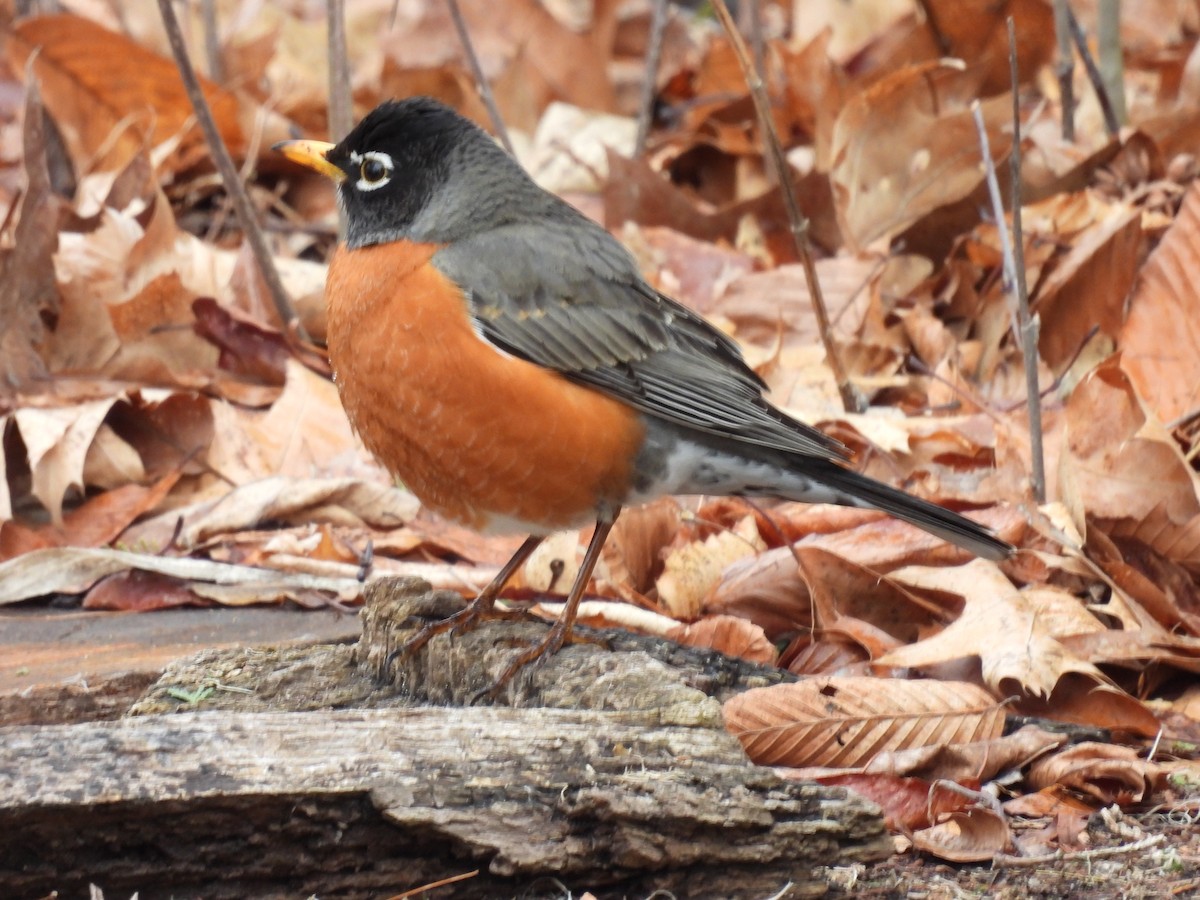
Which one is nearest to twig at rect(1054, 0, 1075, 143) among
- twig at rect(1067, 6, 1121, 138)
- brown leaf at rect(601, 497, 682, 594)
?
twig at rect(1067, 6, 1121, 138)

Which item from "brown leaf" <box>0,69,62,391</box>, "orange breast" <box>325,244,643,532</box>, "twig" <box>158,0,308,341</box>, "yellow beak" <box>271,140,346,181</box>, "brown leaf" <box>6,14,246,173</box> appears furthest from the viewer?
"brown leaf" <box>6,14,246,173</box>

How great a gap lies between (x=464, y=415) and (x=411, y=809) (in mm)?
1211

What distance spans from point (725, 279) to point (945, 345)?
0.98 metres

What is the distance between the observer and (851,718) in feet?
9.77

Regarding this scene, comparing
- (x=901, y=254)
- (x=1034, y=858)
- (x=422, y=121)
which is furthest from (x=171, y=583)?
(x=901, y=254)

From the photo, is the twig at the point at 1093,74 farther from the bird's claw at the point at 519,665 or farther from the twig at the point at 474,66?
the bird's claw at the point at 519,665

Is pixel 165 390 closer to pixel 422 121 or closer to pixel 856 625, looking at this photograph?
pixel 422 121

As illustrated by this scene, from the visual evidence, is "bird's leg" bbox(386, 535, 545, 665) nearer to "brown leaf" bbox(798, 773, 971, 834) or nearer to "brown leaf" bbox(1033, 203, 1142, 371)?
"brown leaf" bbox(798, 773, 971, 834)

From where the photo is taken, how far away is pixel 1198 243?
15.2ft

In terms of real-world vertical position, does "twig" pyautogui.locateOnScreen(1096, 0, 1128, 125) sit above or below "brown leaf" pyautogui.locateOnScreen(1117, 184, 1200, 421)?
above

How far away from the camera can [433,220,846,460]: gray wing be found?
11.7 feet

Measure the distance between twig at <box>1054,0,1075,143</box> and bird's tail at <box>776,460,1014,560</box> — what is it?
8.26 feet

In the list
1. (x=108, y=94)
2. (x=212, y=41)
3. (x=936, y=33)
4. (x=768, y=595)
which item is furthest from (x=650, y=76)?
(x=768, y=595)

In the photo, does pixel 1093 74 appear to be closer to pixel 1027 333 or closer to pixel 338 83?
pixel 1027 333
